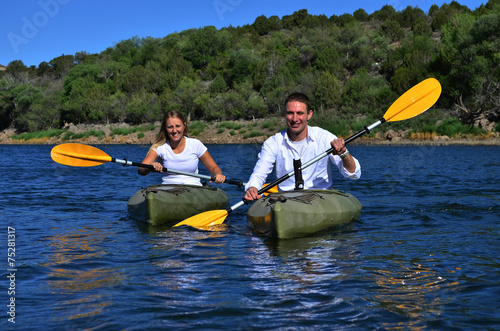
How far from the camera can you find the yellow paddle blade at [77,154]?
9.19 meters

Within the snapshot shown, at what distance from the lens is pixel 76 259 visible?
5961 millimetres

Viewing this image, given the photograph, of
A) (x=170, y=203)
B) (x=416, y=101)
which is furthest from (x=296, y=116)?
(x=416, y=101)

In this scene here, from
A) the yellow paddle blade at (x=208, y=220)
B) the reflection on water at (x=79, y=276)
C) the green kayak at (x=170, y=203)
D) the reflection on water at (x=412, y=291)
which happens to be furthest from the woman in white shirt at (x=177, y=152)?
the reflection on water at (x=412, y=291)

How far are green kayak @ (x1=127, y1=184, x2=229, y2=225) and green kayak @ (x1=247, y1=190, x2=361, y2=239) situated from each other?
143 cm

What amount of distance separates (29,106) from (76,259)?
245 feet

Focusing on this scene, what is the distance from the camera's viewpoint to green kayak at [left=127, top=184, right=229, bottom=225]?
8.31 metres

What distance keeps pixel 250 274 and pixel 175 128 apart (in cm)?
376

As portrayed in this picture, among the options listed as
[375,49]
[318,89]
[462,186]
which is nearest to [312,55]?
[375,49]

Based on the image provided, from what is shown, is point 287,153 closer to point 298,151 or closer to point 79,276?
point 298,151

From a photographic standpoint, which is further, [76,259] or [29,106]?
[29,106]

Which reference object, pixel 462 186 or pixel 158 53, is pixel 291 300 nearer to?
pixel 462 186

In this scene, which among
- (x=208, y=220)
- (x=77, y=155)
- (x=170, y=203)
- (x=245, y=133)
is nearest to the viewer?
(x=208, y=220)

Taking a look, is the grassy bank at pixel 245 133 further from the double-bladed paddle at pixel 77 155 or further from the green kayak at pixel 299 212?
the double-bladed paddle at pixel 77 155

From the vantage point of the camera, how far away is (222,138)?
5431cm
